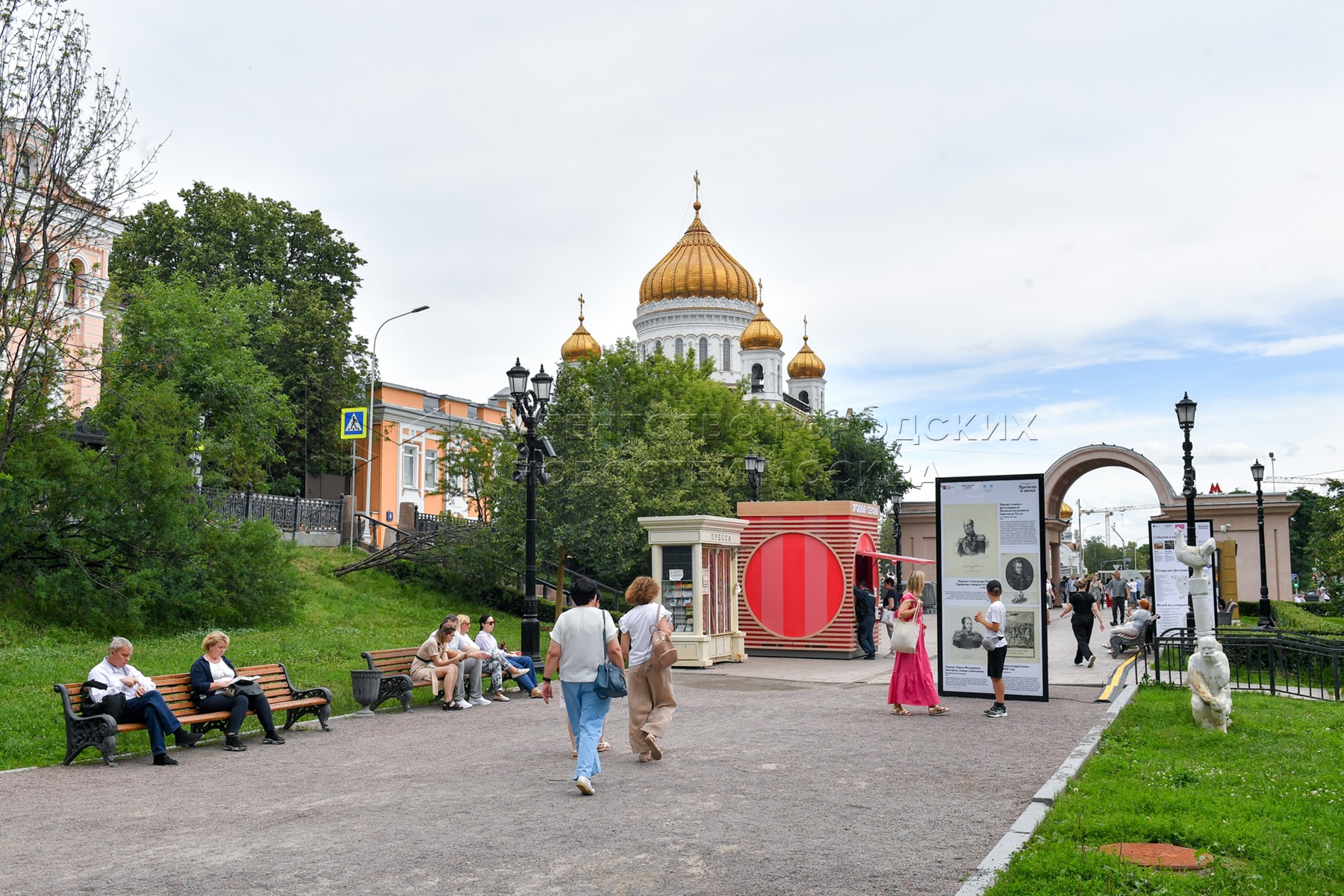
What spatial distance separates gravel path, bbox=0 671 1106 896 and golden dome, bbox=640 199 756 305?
72194 millimetres

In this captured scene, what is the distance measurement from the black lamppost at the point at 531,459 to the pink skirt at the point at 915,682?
6.05 m

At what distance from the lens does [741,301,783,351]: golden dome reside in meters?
83.7

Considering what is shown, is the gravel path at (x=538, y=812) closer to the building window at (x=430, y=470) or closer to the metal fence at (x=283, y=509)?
the metal fence at (x=283, y=509)

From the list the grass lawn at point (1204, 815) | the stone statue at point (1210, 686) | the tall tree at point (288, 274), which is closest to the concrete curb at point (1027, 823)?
the grass lawn at point (1204, 815)

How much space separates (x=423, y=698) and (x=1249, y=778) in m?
10.4

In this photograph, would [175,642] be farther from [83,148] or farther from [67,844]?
[67,844]

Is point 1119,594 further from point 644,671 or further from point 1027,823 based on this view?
point 1027,823

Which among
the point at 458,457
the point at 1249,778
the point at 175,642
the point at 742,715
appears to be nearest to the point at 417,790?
the point at 742,715

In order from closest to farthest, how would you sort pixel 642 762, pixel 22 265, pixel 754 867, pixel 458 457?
pixel 754 867
pixel 642 762
pixel 22 265
pixel 458 457

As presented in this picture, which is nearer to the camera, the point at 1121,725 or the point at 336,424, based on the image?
the point at 1121,725

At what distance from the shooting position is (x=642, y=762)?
34.0ft

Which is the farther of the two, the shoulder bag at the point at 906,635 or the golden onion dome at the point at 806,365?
the golden onion dome at the point at 806,365

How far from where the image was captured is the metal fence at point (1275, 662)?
16094 mm

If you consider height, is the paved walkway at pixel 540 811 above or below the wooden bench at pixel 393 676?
below
